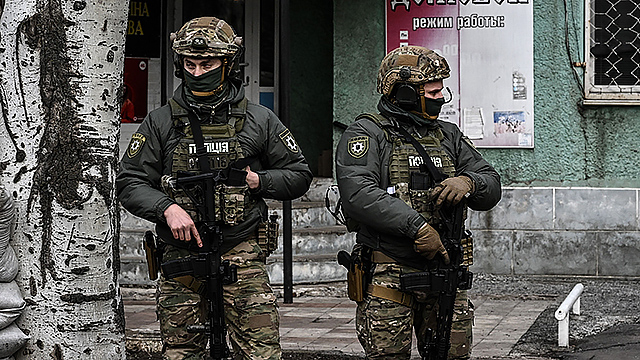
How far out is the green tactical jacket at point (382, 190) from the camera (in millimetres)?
4438

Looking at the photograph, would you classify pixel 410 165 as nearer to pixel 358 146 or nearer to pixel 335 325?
pixel 358 146

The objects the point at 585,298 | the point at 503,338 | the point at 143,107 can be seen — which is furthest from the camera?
the point at 143,107

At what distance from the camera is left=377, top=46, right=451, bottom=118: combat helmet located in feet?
15.3

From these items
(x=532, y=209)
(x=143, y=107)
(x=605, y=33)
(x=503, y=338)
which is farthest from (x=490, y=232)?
(x=143, y=107)

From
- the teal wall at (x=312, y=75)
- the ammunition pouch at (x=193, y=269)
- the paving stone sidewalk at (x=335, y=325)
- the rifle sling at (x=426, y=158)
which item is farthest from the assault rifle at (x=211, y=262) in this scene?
the teal wall at (x=312, y=75)

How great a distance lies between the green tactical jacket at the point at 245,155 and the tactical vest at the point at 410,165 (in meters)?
0.47

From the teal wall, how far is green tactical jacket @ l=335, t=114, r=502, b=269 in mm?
6658

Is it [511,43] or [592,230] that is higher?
[511,43]

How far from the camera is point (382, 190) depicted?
453 centimetres

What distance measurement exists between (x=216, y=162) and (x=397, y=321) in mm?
1125

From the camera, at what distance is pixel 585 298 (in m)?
8.41

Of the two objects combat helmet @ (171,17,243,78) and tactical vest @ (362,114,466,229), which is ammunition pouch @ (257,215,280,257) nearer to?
tactical vest @ (362,114,466,229)

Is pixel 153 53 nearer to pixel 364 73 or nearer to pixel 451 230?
pixel 364 73

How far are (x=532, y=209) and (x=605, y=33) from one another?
6.14ft
